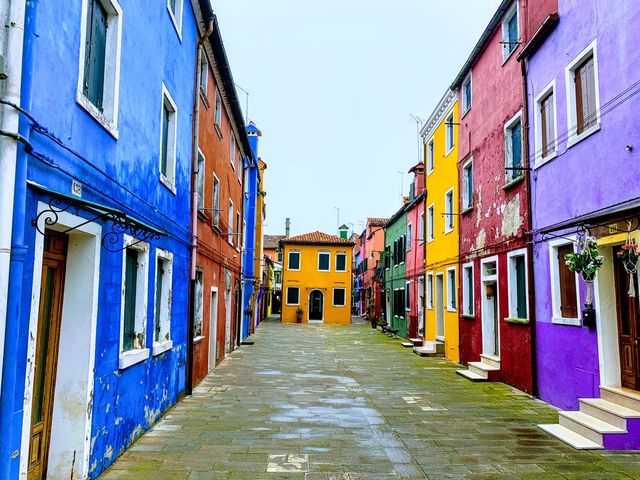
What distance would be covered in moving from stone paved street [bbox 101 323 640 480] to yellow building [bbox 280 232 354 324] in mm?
25517

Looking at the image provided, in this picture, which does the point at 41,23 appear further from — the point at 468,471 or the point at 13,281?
the point at 468,471

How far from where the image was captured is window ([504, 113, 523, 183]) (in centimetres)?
1124

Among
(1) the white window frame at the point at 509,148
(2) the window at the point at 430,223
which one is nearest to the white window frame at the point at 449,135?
(2) the window at the point at 430,223

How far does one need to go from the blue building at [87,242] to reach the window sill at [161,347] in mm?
36

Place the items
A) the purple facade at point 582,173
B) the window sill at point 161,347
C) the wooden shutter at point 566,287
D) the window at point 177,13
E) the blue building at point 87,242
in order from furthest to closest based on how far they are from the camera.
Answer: the wooden shutter at point 566,287
the window at point 177,13
the window sill at point 161,347
the purple facade at point 582,173
the blue building at point 87,242

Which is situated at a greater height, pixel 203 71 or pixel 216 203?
pixel 203 71

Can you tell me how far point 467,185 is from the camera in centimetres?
1526

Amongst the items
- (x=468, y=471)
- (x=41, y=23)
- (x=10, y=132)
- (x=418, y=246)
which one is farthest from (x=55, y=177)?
(x=418, y=246)

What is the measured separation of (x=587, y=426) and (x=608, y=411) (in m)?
0.33

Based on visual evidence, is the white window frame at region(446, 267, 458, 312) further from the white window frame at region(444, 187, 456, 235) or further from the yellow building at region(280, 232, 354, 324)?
the yellow building at region(280, 232, 354, 324)

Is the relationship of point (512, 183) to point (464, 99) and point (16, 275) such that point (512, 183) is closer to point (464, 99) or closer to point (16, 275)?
point (464, 99)

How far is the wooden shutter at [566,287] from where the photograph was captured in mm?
8609

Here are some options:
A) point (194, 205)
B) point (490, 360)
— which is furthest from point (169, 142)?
point (490, 360)

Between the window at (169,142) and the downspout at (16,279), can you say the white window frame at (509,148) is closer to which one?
the window at (169,142)
